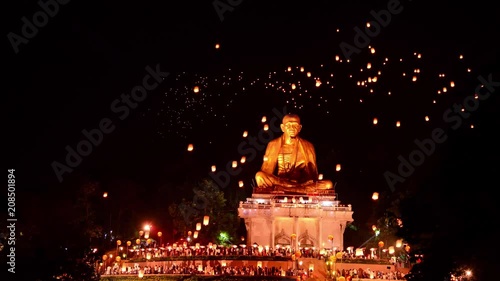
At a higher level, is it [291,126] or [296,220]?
[291,126]

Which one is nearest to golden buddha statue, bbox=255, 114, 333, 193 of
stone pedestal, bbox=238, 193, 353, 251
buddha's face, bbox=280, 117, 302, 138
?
buddha's face, bbox=280, 117, 302, 138

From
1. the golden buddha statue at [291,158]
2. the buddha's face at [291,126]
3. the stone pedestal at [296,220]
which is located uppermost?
the buddha's face at [291,126]

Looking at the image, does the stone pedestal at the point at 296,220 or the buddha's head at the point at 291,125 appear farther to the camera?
the buddha's head at the point at 291,125

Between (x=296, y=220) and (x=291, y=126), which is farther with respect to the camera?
(x=291, y=126)

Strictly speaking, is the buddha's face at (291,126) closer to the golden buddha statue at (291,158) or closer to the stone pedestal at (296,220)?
the golden buddha statue at (291,158)

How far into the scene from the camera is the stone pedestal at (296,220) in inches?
1674

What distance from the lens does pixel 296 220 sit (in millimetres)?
42719

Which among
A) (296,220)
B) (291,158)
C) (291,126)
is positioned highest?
(291,126)

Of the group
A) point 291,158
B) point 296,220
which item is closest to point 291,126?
point 291,158

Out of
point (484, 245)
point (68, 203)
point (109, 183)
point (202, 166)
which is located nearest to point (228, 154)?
point (202, 166)

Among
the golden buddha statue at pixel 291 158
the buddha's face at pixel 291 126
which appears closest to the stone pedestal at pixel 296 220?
the golden buddha statue at pixel 291 158

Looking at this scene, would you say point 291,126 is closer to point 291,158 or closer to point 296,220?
point 291,158

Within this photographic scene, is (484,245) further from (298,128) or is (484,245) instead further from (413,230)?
(298,128)

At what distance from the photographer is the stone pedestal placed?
42.5 metres
